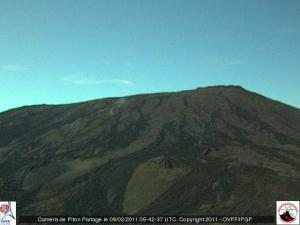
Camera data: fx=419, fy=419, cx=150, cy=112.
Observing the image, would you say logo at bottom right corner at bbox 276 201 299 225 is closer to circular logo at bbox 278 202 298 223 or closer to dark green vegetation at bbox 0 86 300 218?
circular logo at bbox 278 202 298 223

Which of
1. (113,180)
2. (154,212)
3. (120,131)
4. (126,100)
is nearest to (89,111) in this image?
(126,100)

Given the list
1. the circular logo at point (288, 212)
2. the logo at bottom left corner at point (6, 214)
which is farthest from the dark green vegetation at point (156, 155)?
the logo at bottom left corner at point (6, 214)

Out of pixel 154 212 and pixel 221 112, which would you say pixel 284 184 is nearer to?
pixel 154 212

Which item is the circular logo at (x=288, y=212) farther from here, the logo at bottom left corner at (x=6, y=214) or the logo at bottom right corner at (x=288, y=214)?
the logo at bottom left corner at (x=6, y=214)

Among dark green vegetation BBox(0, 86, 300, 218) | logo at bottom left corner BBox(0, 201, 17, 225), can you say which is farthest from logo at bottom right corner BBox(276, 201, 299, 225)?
logo at bottom left corner BBox(0, 201, 17, 225)

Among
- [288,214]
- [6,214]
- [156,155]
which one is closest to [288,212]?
[288,214]
